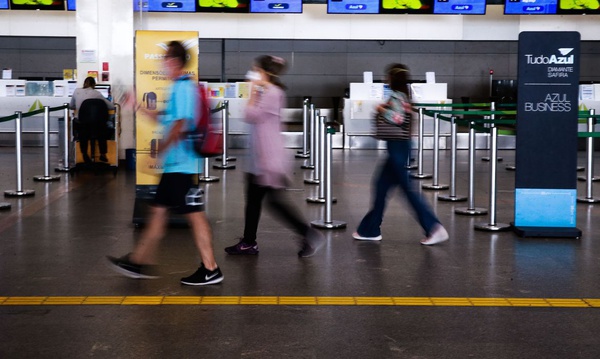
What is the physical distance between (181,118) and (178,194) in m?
0.53

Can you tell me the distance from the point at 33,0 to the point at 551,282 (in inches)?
599

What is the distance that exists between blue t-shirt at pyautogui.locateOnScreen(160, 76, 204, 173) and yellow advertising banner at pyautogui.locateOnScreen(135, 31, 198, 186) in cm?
243

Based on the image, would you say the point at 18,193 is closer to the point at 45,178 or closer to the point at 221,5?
the point at 45,178

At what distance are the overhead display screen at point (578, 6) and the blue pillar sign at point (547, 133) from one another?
37.9ft

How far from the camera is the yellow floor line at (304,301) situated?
6012 millimetres

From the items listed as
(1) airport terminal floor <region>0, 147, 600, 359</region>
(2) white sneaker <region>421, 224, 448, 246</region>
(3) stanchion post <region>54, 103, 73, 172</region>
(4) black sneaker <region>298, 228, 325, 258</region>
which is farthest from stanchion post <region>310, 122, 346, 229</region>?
(3) stanchion post <region>54, 103, 73, 172</region>

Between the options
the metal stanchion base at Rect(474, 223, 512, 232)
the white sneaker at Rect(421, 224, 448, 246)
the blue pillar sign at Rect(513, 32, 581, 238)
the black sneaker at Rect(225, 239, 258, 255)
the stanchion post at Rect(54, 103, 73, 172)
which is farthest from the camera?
the stanchion post at Rect(54, 103, 73, 172)

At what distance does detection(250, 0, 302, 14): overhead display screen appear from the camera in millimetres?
19375

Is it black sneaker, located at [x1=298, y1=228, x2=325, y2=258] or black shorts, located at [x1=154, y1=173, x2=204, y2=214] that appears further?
black sneaker, located at [x1=298, y1=228, x2=325, y2=258]

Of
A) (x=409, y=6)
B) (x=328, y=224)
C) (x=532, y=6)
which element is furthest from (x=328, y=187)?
(x=532, y=6)

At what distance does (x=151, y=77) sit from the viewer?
8.91 metres

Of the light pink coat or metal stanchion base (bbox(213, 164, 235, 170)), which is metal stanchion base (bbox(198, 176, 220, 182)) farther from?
the light pink coat

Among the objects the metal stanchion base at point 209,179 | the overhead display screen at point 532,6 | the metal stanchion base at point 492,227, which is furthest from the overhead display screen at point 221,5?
the metal stanchion base at point 492,227

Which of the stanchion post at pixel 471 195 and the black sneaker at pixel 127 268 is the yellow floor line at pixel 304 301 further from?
the stanchion post at pixel 471 195
